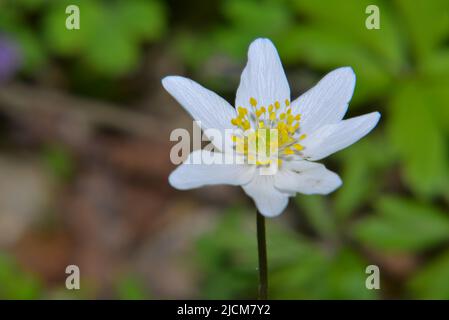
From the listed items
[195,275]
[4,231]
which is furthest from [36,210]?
[195,275]

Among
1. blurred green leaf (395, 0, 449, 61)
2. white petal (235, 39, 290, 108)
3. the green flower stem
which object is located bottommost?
the green flower stem

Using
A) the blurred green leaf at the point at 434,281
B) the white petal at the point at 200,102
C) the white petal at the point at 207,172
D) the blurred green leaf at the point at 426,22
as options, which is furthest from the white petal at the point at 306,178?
the blurred green leaf at the point at 426,22

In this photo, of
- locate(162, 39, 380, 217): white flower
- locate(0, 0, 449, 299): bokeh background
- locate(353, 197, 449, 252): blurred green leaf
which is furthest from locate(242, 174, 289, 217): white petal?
locate(353, 197, 449, 252): blurred green leaf

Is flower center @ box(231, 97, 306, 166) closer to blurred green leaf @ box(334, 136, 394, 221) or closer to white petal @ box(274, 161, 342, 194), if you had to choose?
white petal @ box(274, 161, 342, 194)

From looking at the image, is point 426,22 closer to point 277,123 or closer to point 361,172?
point 361,172

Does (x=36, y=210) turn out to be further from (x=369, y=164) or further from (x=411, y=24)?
(x=411, y=24)

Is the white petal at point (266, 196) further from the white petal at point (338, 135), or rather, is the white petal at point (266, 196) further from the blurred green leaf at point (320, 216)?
the blurred green leaf at point (320, 216)

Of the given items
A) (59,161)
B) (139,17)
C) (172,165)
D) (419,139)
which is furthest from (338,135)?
(59,161)
